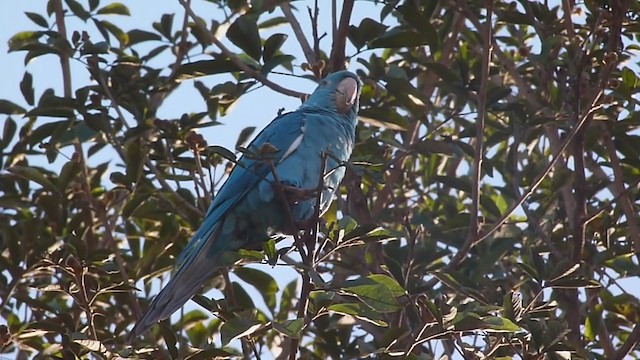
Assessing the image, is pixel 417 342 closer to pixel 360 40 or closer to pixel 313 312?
pixel 313 312

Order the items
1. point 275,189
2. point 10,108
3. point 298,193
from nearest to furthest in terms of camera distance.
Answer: point 298,193
point 275,189
point 10,108

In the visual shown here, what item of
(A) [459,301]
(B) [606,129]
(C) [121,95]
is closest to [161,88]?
(C) [121,95]

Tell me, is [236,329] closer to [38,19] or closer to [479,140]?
[479,140]

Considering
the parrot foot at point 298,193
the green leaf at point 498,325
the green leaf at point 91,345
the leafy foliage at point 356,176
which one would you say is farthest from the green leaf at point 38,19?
the green leaf at point 498,325

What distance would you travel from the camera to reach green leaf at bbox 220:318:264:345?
2.80 metres

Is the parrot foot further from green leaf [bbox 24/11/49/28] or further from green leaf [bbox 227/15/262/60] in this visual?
green leaf [bbox 24/11/49/28]

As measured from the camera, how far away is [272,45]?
13.0 ft

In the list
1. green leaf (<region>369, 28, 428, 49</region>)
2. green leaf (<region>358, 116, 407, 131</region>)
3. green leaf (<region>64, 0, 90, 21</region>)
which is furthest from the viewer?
green leaf (<region>64, 0, 90, 21</region>)

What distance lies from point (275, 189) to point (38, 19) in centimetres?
158

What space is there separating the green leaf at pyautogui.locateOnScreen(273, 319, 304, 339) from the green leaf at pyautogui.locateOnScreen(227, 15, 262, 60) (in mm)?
1496

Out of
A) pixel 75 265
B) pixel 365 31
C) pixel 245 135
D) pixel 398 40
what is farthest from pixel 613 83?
pixel 75 265

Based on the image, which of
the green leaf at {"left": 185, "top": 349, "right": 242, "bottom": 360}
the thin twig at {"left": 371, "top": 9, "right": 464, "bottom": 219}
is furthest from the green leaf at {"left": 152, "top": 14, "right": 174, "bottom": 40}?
the green leaf at {"left": 185, "top": 349, "right": 242, "bottom": 360}

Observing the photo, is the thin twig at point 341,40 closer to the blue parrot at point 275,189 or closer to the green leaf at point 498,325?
the blue parrot at point 275,189

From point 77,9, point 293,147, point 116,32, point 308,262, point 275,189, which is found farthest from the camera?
point 116,32
